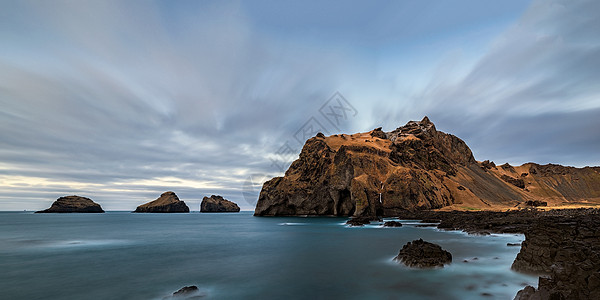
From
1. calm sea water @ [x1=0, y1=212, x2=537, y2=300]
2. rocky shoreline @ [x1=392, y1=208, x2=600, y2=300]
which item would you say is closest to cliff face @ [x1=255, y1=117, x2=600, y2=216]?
calm sea water @ [x1=0, y1=212, x2=537, y2=300]

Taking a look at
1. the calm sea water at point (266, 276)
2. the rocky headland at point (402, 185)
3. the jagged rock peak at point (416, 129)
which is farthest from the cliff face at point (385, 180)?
the calm sea water at point (266, 276)

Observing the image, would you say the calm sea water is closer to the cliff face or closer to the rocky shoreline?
the rocky shoreline

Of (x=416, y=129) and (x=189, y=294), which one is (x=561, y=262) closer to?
(x=189, y=294)

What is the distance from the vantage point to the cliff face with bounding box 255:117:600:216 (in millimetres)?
79312

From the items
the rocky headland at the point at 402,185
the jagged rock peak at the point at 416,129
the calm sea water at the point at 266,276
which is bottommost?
the calm sea water at the point at 266,276

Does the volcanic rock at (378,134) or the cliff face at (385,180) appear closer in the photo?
the cliff face at (385,180)

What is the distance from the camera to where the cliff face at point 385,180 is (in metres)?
79.3

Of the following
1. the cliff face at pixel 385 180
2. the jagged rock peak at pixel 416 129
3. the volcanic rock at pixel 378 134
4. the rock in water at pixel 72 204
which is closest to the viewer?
the cliff face at pixel 385 180

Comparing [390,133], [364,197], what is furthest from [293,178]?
[390,133]

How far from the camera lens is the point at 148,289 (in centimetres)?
1334

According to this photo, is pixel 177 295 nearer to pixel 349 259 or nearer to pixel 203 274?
pixel 203 274

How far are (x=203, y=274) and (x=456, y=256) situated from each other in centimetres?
1704

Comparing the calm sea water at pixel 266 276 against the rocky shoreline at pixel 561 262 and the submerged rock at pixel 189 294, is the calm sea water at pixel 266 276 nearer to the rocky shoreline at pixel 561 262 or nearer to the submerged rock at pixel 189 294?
the submerged rock at pixel 189 294

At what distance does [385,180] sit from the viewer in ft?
273
